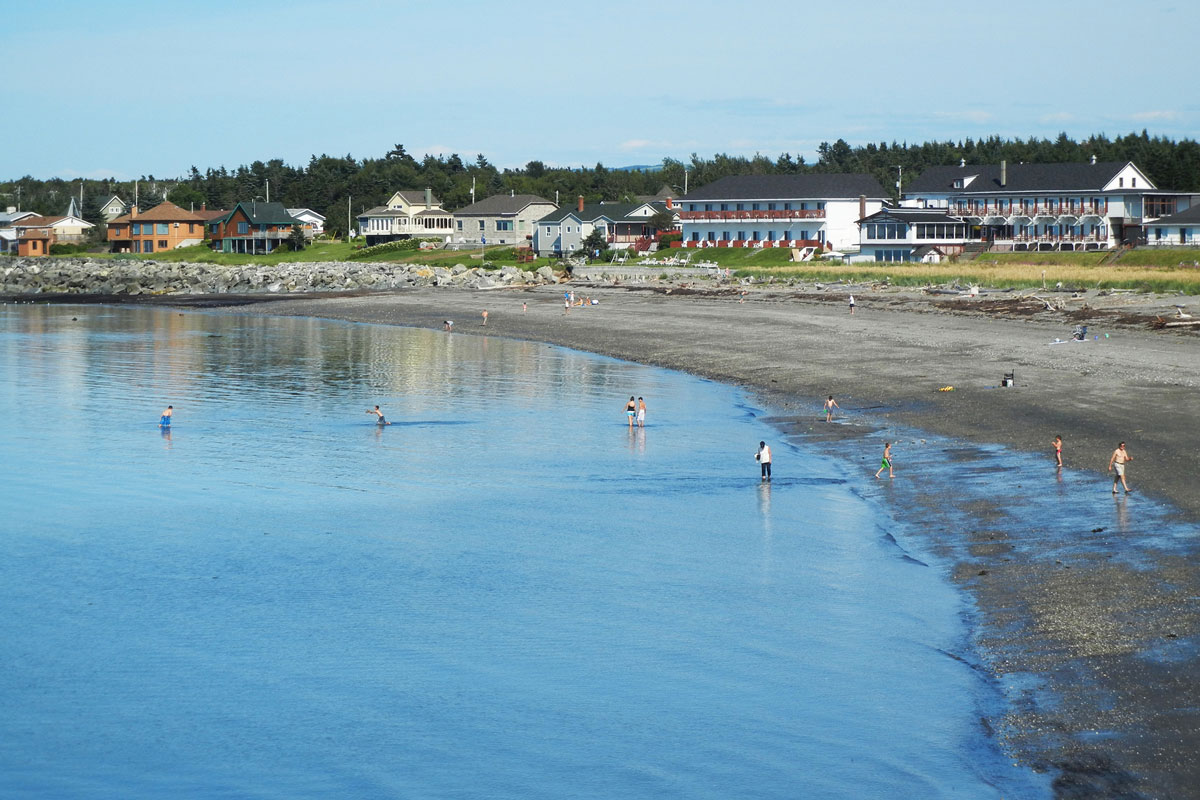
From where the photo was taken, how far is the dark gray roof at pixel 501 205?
134 meters

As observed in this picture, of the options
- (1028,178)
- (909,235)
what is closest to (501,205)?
(909,235)

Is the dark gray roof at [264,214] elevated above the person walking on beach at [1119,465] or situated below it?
above

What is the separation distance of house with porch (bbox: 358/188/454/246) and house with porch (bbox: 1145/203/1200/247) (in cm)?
7563

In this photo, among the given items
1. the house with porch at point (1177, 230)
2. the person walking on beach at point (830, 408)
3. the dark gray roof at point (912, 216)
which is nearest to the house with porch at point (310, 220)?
the dark gray roof at point (912, 216)

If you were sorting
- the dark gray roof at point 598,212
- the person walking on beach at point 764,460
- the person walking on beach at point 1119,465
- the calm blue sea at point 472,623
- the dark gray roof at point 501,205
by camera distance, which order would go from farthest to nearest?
the dark gray roof at point 501,205 → the dark gray roof at point 598,212 → the person walking on beach at point 764,460 → the person walking on beach at point 1119,465 → the calm blue sea at point 472,623

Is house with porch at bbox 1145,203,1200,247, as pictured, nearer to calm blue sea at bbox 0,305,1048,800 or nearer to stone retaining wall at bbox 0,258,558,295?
stone retaining wall at bbox 0,258,558,295

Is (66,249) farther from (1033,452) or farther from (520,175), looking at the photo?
(1033,452)

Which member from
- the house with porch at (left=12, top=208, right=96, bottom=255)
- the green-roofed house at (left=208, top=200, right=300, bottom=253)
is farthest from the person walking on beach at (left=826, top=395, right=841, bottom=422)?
the house with porch at (left=12, top=208, right=96, bottom=255)

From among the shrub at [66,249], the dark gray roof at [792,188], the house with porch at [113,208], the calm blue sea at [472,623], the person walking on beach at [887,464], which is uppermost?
the house with porch at [113,208]

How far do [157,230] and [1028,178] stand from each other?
10287 centimetres

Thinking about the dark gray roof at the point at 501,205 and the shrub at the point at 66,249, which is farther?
the shrub at the point at 66,249

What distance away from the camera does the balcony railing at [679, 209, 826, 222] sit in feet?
368

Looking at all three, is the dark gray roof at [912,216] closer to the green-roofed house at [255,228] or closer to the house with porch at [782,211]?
the house with porch at [782,211]

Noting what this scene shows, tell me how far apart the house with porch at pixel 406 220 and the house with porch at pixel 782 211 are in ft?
116
